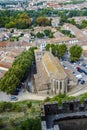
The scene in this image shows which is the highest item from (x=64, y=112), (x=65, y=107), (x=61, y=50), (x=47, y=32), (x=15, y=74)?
(x=65, y=107)

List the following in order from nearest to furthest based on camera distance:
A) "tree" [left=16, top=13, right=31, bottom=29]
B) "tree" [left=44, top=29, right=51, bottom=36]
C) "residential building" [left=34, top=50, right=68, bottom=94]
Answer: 1. "residential building" [left=34, top=50, right=68, bottom=94]
2. "tree" [left=44, top=29, right=51, bottom=36]
3. "tree" [left=16, top=13, right=31, bottom=29]

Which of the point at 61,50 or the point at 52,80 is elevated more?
the point at 52,80

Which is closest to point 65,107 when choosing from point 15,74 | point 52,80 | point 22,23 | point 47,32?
point 52,80

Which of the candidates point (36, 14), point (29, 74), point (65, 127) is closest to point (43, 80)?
point (29, 74)

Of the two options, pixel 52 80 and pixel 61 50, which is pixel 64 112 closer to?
pixel 52 80

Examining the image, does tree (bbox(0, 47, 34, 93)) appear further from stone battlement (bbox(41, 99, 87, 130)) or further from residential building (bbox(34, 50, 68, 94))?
stone battlement (bbox(41, 99, 87, 130))

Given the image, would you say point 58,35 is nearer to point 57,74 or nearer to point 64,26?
point 64,26

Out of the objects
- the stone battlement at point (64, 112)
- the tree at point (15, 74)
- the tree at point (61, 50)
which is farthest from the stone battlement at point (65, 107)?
the tree at point (61, 50)

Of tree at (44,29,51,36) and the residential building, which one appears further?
tree at (44,29,51,36)

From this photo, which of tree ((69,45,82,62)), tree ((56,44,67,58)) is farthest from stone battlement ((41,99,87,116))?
tree ((56,44,67,58))

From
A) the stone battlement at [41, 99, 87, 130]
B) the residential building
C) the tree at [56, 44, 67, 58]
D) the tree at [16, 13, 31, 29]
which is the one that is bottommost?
the tree at [16, 13, 31, 29]

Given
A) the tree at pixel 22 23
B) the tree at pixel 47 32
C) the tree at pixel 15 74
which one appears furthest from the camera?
the tree at pixel 22 23

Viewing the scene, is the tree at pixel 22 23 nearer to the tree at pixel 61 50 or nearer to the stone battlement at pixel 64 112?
the tree at pixel 61 50
